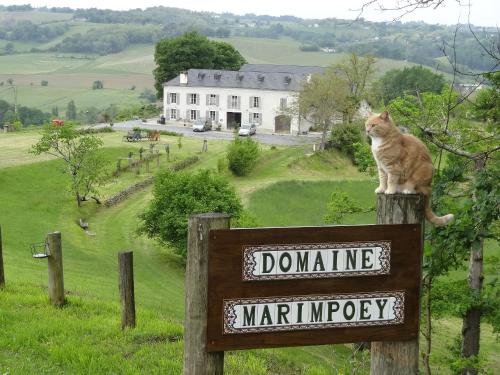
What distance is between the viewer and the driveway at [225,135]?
62750 millimetres

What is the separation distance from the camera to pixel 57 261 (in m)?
13.1

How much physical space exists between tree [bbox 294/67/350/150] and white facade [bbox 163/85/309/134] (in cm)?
753

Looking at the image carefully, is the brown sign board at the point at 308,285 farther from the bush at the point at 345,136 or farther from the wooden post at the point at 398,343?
the bush at the point at 345,136

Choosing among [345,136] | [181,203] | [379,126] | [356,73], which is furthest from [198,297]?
[356,73]

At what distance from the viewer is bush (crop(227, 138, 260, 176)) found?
4822 centimetres

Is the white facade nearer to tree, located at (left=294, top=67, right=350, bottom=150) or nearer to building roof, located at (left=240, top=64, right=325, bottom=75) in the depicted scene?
building roof, located at (left=240, top=64, right=325, bottom=75)

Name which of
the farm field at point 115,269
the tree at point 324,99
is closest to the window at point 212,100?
the tree at point 324,99

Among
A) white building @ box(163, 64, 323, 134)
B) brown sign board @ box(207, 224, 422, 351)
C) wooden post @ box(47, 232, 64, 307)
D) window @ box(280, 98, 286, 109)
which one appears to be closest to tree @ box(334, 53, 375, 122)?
white building @ box(163, 64, 323, 134)

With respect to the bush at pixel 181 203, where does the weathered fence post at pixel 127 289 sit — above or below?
above

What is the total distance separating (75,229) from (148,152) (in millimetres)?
17279

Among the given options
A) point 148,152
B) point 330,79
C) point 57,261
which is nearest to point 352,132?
point 330,79

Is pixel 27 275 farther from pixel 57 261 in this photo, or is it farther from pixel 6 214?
pixel 6 214

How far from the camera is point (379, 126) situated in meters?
7.14

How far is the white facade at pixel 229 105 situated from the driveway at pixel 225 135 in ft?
12.3
